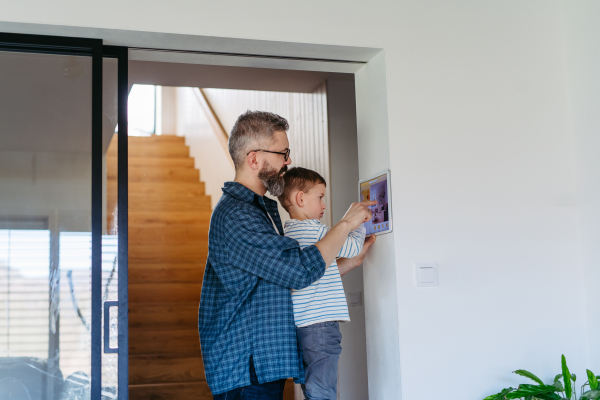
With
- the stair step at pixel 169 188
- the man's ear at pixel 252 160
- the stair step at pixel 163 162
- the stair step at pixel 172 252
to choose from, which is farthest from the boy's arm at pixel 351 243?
the stair step at pixel 163 162

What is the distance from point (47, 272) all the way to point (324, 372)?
1.07 meters

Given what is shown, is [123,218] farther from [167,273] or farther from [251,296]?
[167,273]

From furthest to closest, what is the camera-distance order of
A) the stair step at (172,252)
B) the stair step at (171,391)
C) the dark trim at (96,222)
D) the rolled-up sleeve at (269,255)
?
the stair step at (172,252)
the stair step at (171,391)
the dark trim at (96,222)
the rolled-up sleeve at (269,255)

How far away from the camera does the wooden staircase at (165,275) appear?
14.8 ft

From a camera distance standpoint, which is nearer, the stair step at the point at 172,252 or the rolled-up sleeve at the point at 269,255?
the rolled-up sleeve at the point at 269,255

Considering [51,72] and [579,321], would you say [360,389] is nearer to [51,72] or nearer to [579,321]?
[579,321]

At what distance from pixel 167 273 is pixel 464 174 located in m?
3.51

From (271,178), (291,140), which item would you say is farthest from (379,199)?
(291,140)

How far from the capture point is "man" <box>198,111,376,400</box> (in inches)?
78.4

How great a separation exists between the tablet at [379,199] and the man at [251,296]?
0.83 feet

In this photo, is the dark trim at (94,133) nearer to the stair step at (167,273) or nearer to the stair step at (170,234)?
the stair step at (167,273)

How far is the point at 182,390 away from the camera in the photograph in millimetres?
4375

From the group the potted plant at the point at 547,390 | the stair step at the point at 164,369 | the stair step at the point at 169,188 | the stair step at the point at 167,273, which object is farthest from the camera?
the stair step at the point at 169,188

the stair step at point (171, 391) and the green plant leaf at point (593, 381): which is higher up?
the green plant leaf at point (593, 381)
